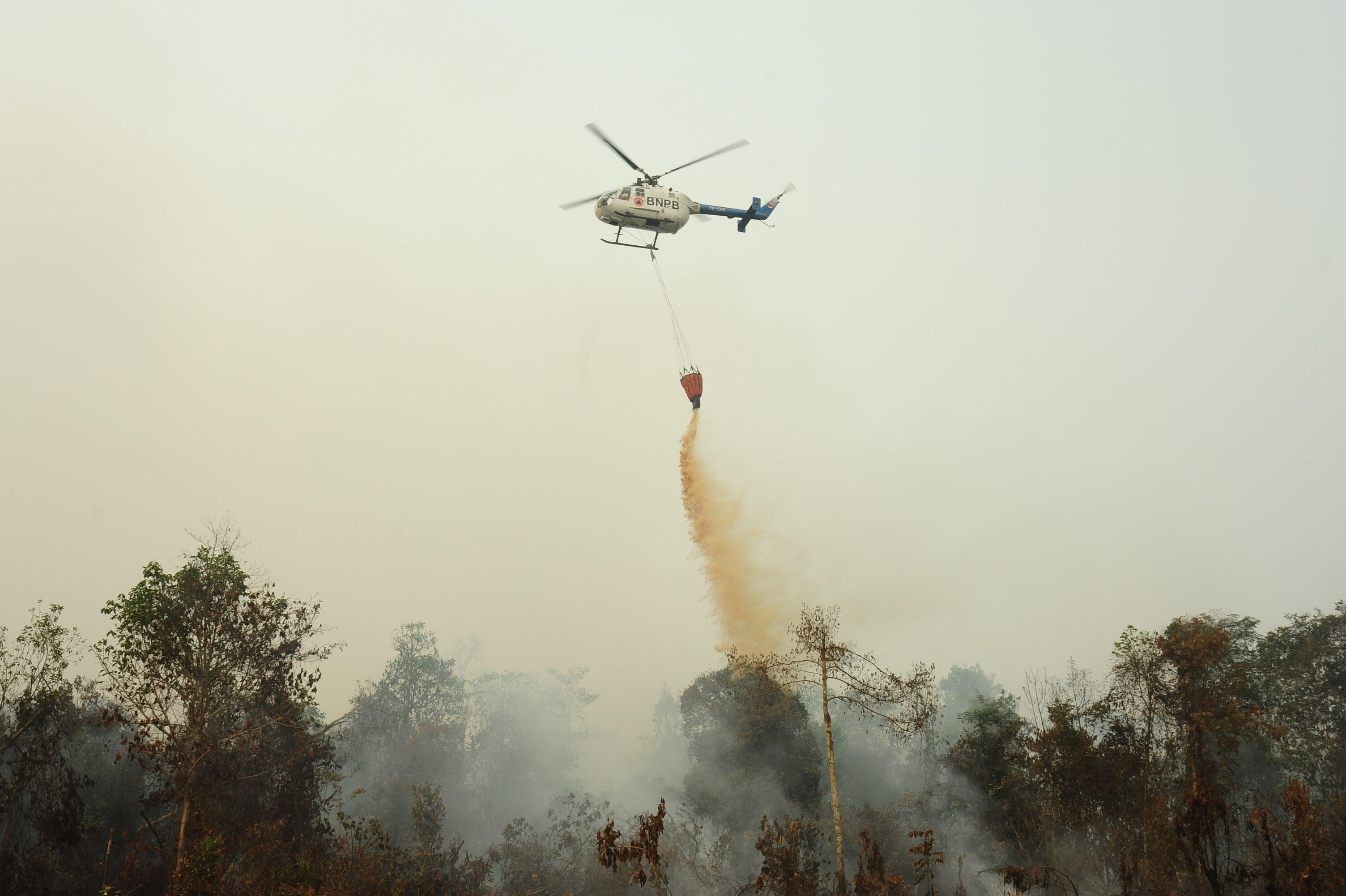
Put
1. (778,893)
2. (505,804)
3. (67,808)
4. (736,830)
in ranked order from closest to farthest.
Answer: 1. (778,893)
2. (67,808)
3. (736,830)
4. (505,804)

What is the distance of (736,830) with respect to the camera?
133 ft

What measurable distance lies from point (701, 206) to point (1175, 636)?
31557 mm

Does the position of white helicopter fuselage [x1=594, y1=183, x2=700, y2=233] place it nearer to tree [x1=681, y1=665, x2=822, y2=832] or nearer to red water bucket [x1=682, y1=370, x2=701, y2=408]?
red water bucket [x1=682, y1=370, x2=701, y2=408]

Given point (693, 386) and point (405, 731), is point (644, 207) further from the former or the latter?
point (405, 731)

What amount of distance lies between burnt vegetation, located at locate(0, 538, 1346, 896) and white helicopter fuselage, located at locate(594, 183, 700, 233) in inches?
849

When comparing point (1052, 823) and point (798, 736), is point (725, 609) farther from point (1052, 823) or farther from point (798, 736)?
point (1052, 823)

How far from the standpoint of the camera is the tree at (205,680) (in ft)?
78.2

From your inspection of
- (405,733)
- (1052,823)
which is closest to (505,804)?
(405,733)

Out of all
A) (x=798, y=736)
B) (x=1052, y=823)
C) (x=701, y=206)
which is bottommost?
(x=1052, y=823)

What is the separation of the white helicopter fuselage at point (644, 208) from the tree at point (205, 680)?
75.9 feet

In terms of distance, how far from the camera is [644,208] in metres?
37.3

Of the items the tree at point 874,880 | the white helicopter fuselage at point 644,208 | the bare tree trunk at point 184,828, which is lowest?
the tree at point 874,880

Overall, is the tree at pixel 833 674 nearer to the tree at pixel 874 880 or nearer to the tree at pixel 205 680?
the tree at pixel 874 880

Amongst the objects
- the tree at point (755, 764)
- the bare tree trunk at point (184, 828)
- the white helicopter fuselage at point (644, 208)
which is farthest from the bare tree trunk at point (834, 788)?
the white helicopter fuselage at point (644, 208)
